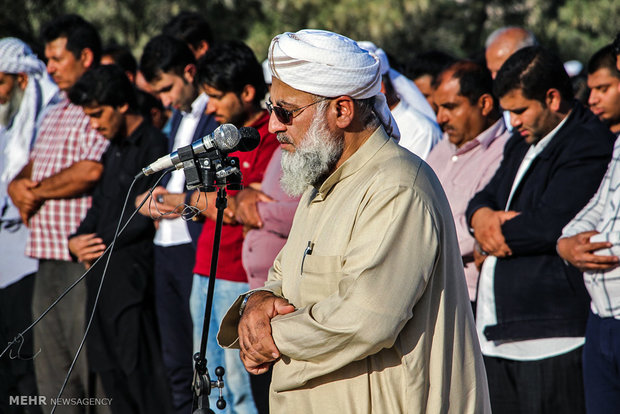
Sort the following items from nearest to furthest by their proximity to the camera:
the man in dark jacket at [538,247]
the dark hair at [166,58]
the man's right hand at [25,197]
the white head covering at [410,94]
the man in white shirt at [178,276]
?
the man in dark jacket at [538,247]
the man in white shirt at [178,276]
the white head covering at [410,94]
the man's right hand at [25,197]
the dark hair at [166,58]

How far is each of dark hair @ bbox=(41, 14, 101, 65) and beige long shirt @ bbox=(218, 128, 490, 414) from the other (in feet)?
15.6

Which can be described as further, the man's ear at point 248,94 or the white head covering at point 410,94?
the white head covering at point 410,94

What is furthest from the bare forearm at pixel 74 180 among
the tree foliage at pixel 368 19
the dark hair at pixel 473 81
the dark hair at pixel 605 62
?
the tree foliage at pixel 368 19

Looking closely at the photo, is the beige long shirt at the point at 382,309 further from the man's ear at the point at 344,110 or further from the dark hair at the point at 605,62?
the dark hair at the point at 605,62

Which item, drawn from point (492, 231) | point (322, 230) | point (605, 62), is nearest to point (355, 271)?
point (322, 230)

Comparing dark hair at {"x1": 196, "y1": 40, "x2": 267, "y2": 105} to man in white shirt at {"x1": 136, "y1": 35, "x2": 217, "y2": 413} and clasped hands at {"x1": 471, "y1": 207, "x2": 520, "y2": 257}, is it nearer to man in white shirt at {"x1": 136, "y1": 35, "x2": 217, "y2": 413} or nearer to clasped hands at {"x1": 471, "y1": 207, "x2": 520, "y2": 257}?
man in white shirt at {"x1": 136, "y1": 35, "x2": 217, "y2": 413}

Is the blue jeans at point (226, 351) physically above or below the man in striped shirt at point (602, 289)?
below

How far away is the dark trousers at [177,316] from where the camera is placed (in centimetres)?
566

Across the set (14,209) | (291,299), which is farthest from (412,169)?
(14,209)

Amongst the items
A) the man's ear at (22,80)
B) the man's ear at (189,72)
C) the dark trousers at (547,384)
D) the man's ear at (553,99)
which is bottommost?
the man's ear at (22,80)

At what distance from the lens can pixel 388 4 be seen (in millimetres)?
Result: 15086

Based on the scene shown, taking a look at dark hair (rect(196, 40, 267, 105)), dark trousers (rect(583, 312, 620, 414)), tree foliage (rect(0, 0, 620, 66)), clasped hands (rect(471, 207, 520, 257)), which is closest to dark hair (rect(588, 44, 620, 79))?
clasped hands (rect(471, 207, 520, 257))

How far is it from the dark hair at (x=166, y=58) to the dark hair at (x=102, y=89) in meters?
0.34

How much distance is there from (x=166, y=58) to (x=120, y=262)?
1.62 meters
